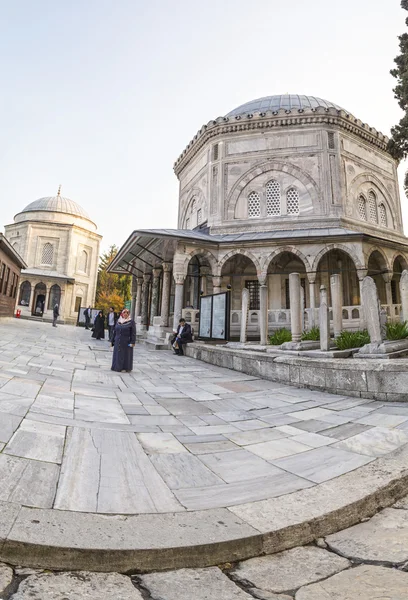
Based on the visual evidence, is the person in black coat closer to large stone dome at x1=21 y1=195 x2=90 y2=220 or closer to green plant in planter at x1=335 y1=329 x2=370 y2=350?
green plant in planter at x1=335 y1=329 x2=370 y2=350

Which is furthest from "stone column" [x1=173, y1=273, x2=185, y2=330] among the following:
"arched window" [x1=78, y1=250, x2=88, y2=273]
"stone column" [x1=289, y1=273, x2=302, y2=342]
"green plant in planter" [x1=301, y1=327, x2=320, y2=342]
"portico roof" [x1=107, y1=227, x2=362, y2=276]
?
"arched window" [x1=78, y1=250, x2=88, y2=273]

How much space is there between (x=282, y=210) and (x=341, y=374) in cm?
1440

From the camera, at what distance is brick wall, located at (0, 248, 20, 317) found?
2069 cm

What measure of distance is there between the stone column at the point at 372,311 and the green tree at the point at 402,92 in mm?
9282

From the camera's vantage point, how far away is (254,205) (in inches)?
759

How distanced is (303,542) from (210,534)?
0.64m

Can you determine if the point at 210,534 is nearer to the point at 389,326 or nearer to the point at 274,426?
the point at 274,426

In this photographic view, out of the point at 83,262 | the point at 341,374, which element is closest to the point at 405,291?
the point at 341,374

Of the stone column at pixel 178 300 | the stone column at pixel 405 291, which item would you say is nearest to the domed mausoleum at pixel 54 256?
the stone column at pixel 178 300

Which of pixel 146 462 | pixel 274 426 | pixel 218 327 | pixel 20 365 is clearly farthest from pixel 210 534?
pixel 218 327

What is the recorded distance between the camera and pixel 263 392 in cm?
626

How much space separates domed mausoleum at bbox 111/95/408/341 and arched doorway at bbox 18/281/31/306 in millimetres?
20008

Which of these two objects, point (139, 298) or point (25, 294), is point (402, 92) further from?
point (25, 294)

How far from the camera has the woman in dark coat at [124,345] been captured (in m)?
7.54
